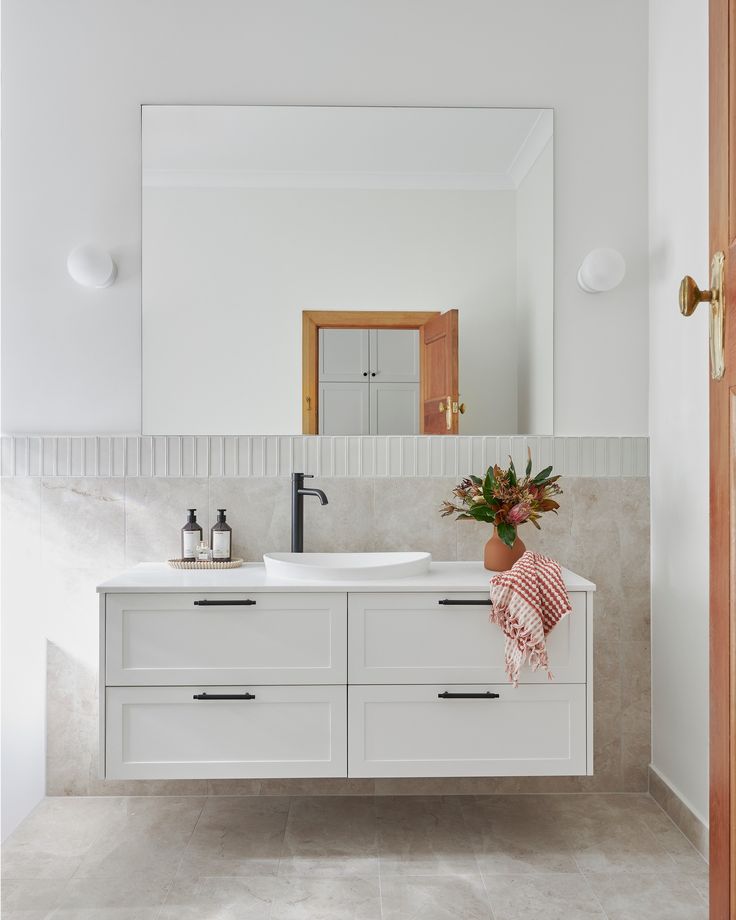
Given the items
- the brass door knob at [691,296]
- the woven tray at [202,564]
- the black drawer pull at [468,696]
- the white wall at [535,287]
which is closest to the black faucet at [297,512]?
the woven tray at [202,564]

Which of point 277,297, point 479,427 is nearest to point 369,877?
point 479,427

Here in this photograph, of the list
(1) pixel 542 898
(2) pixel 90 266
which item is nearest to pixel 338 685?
(1) pixel 542 898

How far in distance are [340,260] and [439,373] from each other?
488 millimetres

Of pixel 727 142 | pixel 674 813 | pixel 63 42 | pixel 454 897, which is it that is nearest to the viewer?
pixel 727 142

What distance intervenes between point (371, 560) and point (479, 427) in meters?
0.55

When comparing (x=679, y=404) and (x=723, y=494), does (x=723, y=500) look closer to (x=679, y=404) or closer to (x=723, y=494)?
(x=723, y=494)

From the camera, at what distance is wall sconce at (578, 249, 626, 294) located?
8.01ft

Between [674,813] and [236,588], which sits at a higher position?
[236,588]

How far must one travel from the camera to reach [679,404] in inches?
90.4

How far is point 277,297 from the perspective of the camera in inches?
98.7

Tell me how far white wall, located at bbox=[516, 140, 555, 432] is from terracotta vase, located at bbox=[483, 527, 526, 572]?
44cm

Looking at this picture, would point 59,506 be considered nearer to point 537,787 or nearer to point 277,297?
point 277,297

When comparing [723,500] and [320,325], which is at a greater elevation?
[320,325]

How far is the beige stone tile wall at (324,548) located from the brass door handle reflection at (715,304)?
1495mm
